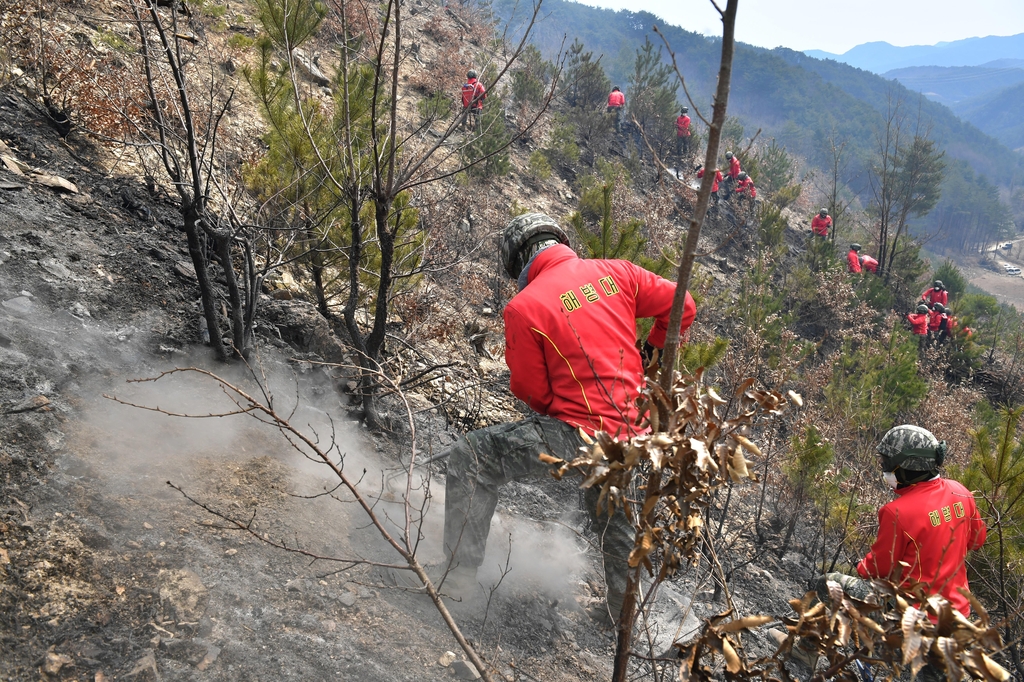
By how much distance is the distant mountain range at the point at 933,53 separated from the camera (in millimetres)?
117250

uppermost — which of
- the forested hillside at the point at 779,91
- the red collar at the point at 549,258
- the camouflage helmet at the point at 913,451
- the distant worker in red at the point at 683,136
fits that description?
the forested hillside at the point at 779,91

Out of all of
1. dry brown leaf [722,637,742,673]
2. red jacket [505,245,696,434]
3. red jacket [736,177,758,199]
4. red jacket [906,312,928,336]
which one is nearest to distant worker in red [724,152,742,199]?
red jacket [736,177,758,199]

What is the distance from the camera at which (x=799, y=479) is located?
4504 millimetres

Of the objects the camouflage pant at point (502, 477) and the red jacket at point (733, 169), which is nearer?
the camouflage pant at point (502, 477)

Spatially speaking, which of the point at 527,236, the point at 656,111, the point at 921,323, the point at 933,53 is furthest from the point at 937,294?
the point at 933,53

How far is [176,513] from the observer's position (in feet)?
7.93

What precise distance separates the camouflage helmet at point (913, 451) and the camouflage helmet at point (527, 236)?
173 cm

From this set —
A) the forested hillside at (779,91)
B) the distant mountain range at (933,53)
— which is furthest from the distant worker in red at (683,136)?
the distant mountain range at (933,53)

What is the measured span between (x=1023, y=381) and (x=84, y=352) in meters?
12.7

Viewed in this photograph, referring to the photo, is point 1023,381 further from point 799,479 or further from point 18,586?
point 18,586

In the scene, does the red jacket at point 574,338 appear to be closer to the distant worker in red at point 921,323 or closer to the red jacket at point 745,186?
the distant worker in red at point 921,323

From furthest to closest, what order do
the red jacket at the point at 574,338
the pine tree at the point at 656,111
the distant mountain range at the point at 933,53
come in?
the distant mountain range at the point at 933,53 → the pine tree at the point at 656,111 → the red jacket at the point at 574,338

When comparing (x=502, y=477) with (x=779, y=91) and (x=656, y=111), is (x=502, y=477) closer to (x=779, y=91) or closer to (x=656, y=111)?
(x=656, y=111)

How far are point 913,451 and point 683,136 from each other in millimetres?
14336
